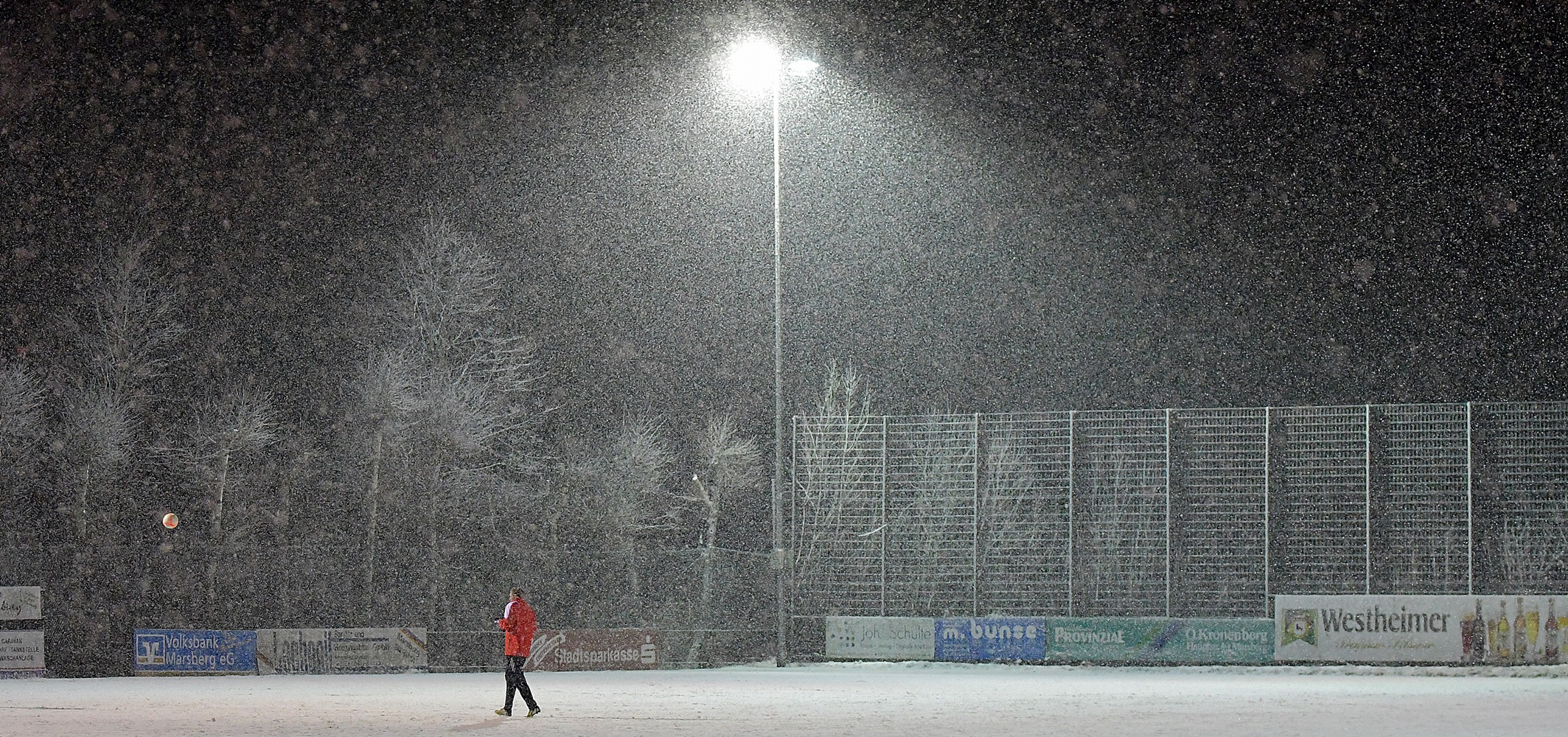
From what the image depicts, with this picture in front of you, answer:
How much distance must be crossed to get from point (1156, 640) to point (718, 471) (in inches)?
978

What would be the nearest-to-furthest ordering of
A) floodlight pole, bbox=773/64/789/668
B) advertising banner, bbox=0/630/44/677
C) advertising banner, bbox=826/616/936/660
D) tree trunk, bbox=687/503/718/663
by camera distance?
advertising banner, bbox=0/630/44/677, floodlight pole, bbox=773/64/789/668, tree trunk, bbox=687/503/718/663, advertising banner, bbox=826/616/936/660

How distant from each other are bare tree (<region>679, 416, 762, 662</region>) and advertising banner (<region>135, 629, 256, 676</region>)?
23846 mm

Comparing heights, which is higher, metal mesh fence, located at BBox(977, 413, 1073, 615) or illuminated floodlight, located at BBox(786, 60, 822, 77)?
illuminated floodlight, located at BBox(786, 60, 822, 77)

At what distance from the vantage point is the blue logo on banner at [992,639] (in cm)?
3525

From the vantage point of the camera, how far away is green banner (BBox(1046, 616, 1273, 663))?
33844mm

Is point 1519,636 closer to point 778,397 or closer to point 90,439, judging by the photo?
point 778,397

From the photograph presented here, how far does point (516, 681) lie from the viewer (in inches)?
813

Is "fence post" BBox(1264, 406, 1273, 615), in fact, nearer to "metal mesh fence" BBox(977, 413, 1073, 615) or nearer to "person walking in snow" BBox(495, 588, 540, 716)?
"metal mesh fence" BBox(977, 413, 1073, 615)

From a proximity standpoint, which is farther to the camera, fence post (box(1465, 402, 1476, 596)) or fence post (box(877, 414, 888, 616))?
fence post (box(877, 414, 888, 616))

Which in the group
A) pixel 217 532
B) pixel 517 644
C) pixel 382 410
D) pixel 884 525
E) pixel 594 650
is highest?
pixel 382 410

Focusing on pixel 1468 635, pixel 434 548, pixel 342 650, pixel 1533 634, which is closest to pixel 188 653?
pixel 342 650

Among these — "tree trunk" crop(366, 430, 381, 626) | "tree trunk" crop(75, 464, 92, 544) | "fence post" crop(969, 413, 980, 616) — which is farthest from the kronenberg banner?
"tree trunk" crop(75, 464, 92, 544)

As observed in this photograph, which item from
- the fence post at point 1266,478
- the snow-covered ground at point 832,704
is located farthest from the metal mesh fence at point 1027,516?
the snow-covered ground at point 832,704

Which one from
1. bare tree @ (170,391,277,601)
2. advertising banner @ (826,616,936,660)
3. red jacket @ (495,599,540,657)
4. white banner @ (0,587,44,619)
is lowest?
advertising banner @ (826,616,936,660)
